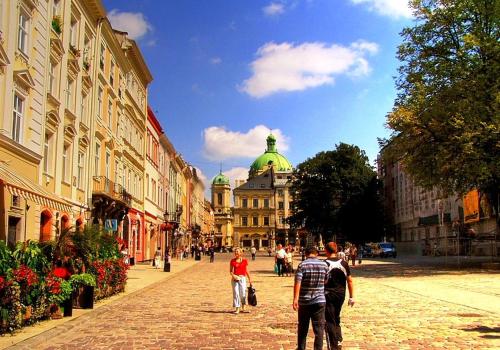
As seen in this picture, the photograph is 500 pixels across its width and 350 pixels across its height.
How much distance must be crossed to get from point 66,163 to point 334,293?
20531mm

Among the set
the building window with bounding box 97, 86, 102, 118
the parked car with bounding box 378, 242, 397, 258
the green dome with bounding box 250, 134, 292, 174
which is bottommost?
the parked car with bounding box 378, 242, 397, 258

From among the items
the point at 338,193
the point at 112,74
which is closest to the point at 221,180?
the point at 338,193

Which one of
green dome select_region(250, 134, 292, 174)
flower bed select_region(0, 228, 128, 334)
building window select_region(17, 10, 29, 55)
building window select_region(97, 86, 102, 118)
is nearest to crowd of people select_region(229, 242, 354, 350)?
flower bed select_region(0, 228, 128, 334)

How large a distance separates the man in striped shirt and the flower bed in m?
5.15

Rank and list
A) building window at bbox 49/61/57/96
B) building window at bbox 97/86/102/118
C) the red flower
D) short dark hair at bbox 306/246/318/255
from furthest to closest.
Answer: building window at bbox 97/86/102/118
building window at bbox 49/61/57/96
the red flower
short dark hair at bbox 306/246/318/255

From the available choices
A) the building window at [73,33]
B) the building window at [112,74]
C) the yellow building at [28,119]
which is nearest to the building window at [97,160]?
the building window at [112,74]

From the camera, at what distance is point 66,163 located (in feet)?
86.5

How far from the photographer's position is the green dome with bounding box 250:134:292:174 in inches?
6363

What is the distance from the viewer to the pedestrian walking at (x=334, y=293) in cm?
830

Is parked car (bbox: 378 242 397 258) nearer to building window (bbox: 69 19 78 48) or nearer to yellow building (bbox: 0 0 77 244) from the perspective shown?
yellow building (bbox: 0 0 77 244)

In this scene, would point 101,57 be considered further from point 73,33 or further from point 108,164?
point 108,164

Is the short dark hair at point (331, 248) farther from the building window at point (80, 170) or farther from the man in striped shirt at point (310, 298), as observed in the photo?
the building window at point (80, 170)

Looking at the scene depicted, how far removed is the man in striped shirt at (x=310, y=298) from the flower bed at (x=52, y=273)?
5148 mm

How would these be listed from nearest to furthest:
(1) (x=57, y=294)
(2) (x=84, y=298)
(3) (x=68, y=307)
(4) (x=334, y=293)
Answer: (4) (x=334, y=293), (1) (x=57, y=294), (3) (x=68, y=307), (2) (x=84, y=298)
